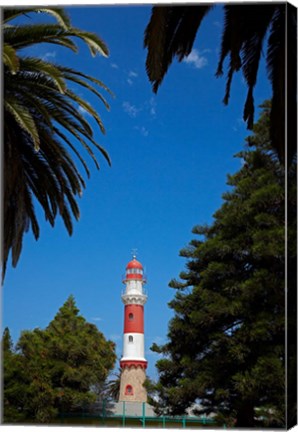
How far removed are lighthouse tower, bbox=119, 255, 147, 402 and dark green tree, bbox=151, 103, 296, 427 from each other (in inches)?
16.6

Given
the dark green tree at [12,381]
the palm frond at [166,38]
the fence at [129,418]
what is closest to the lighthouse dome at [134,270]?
the dark green tree at [12,381]

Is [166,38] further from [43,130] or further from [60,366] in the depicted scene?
[60,366]

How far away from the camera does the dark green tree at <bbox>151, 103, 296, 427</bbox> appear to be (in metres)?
13.2

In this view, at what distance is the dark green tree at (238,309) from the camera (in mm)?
13219

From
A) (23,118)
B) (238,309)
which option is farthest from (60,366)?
(23,118)

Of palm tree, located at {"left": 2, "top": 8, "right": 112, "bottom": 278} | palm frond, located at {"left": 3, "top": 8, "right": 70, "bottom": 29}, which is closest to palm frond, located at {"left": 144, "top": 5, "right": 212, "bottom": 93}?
palm tree, located at {"left": 2, "top": 8, "right": 112, "bottom": 278}

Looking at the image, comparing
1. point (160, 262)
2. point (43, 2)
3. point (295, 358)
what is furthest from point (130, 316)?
point (43, 2)

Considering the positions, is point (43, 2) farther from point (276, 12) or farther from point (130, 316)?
point (130, 316)

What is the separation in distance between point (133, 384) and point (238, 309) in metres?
2.40

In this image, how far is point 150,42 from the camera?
28.9 feet

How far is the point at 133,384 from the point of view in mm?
14016

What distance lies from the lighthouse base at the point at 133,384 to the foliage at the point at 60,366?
1.26ft

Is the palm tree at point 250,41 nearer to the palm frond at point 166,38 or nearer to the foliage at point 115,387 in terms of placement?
the palm frond at point 166,38

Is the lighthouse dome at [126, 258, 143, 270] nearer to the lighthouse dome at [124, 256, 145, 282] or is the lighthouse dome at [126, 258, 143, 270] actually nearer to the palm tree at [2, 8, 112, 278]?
the lighthouse dome at [124, 256, 145, 282]
